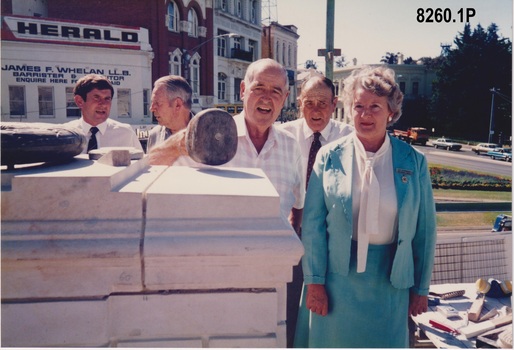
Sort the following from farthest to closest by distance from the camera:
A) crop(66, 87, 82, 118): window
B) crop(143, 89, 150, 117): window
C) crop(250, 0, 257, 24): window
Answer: crop(250, 0, 257, 24): window → crop(143, 89, 150, 117): window → crop(66, 87, 82, 118): window

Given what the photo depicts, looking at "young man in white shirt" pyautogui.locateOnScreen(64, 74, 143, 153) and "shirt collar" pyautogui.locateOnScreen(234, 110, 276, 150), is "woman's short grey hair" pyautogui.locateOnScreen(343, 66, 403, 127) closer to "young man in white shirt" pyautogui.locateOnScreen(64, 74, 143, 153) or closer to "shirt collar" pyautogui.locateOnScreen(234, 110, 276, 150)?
"shirt collar" pyautogui.locateOnScreen(234, 110, 276, 150)

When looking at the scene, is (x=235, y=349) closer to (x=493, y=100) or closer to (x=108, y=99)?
(x=108, y=99)

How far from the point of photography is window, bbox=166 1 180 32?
2598 cm

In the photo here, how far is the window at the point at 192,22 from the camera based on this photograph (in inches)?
1086

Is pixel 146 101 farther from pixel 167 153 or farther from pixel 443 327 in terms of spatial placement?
pixel 167 153

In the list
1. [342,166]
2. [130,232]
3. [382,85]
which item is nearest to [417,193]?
[342,166]

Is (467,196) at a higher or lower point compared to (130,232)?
lower

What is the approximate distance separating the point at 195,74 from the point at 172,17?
12.8ft

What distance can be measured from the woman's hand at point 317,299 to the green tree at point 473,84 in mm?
30873

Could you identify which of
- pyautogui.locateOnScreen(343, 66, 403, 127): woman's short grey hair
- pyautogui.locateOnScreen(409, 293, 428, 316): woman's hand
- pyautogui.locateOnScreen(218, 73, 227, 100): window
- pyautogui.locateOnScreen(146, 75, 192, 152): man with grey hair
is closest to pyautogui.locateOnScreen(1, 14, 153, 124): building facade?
pyautogui.locateOnScreen(218, 73, 227, 100): window

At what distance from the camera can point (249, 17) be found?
111ft

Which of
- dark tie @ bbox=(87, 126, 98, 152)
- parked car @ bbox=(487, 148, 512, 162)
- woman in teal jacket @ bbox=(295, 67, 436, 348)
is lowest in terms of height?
parked car @ bbox=(487, 148, 512, 162)

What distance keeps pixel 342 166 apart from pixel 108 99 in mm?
2478

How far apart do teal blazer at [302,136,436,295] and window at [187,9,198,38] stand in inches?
1068
